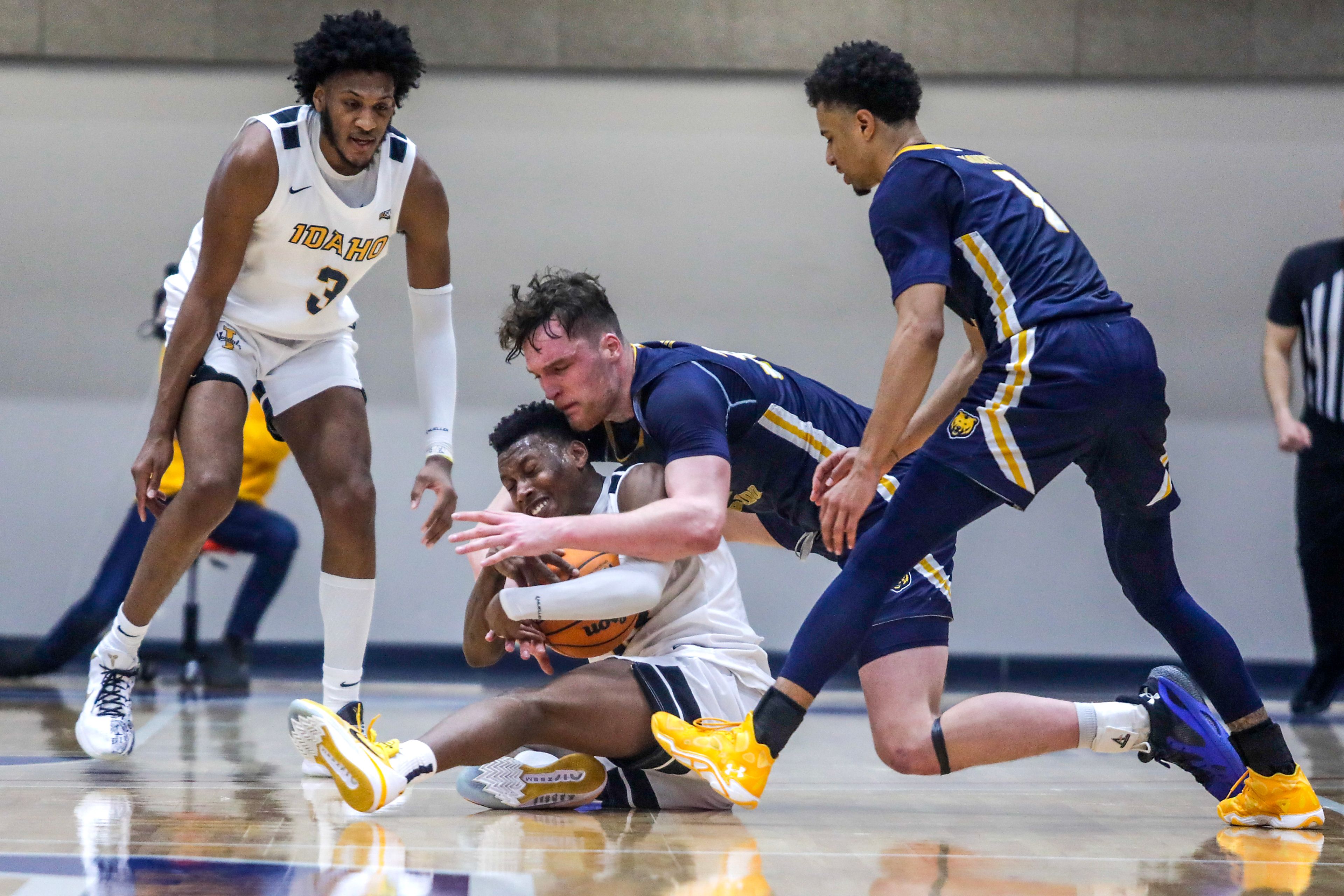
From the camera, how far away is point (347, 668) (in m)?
3.21

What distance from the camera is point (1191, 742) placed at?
2652mm

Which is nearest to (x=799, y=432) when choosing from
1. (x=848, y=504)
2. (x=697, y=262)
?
(x=848, y=504)

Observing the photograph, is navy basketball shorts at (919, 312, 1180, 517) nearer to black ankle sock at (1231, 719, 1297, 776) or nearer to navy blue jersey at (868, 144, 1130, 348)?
navy blue jersey at (868, 144, 1130, 348)

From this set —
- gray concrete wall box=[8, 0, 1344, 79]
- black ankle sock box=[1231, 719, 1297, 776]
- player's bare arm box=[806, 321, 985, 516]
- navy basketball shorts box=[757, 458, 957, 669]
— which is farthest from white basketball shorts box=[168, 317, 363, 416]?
gray concrete wall box=[8, 0, 1344, 79]

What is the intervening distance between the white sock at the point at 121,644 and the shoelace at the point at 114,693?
16mm

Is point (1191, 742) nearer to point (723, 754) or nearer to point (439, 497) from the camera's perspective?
point (723, 754)

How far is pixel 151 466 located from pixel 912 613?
5.78 ft

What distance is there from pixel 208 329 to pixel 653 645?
4.27 ft

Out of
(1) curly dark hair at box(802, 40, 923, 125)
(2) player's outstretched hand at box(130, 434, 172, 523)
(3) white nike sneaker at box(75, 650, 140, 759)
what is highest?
(1) curly dark hair at box(802, 40, 923, 125)

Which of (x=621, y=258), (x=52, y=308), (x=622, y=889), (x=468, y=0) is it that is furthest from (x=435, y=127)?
(x=622, y=889)

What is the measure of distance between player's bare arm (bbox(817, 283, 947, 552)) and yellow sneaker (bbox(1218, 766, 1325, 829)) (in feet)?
3.15

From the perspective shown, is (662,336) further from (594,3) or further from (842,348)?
(594,3)

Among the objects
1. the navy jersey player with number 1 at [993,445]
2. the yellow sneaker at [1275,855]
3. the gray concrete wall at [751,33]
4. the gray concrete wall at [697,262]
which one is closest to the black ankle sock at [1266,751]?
the navy jersey player with number 1 at [993,445]

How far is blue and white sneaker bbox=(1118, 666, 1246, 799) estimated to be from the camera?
2650 millimetres
